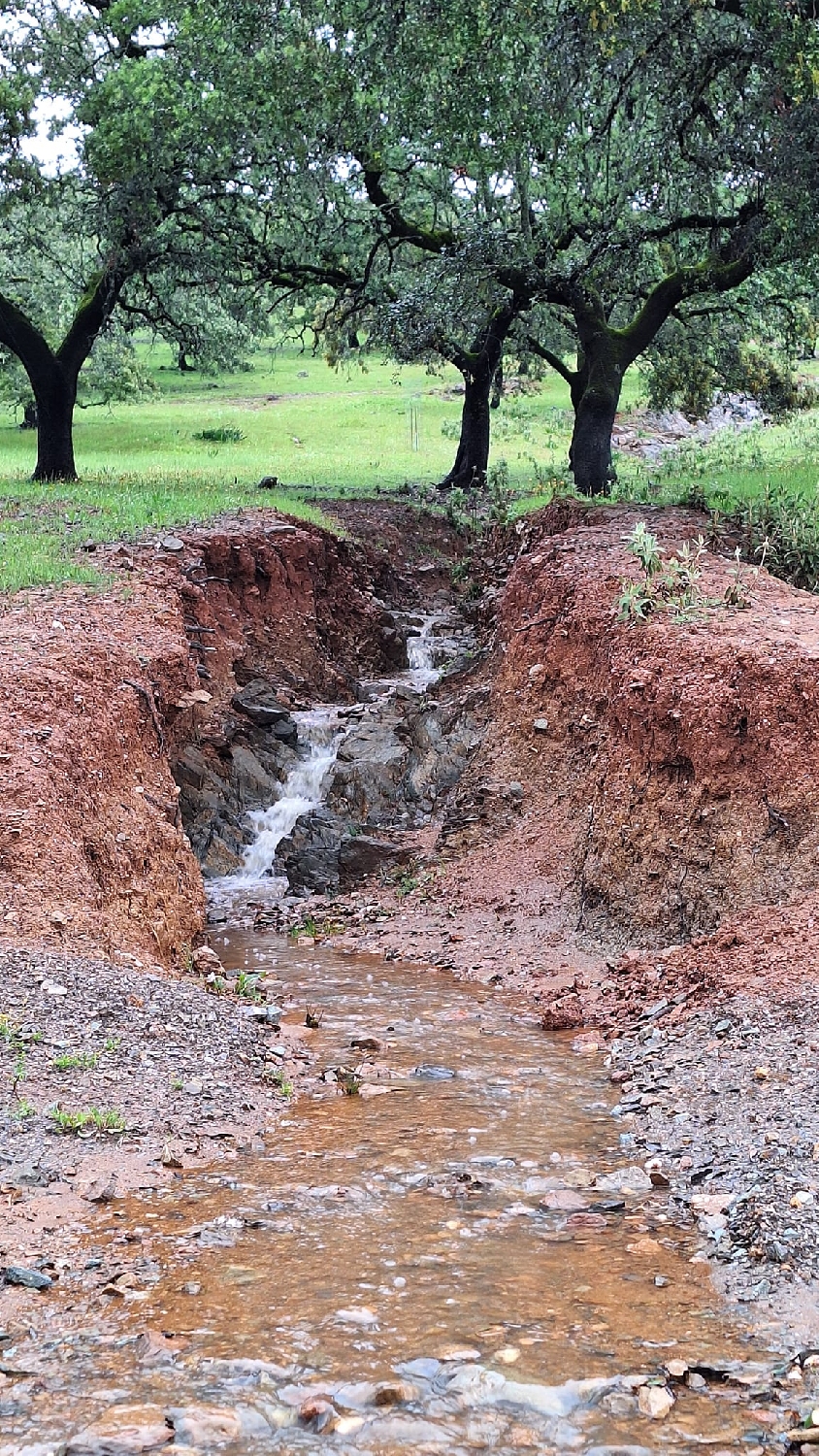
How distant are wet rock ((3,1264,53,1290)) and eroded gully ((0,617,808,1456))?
0.08 m

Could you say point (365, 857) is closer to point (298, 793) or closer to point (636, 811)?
point (298, 793)

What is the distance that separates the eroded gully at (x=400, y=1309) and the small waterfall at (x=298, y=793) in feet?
21.4

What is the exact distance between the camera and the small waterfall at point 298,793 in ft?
44.8

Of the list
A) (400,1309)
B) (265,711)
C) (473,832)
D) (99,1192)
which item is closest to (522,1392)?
(400,1309)

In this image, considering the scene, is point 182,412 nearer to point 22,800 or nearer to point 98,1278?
point 22,800

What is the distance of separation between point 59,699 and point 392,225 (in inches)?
537

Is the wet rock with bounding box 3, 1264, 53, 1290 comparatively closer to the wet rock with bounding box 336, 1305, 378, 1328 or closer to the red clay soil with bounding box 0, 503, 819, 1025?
the wet rock with bounding box 336, 1305, 378, 1328

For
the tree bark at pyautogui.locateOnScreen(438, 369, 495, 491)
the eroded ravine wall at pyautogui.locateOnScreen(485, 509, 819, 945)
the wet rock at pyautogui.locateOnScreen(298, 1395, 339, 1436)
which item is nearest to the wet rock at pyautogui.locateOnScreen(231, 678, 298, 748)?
the eroded ravine wall at pyautogui.locateOnScreen(485, 509, 819, 945)

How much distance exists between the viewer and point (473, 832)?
12906 millimetres

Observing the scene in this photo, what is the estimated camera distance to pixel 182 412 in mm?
49469

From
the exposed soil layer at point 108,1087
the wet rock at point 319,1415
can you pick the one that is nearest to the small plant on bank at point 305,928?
the exposed soil layer at point 108,1087

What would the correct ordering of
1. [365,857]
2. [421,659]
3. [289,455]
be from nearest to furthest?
[365,857] → [421,659] → [289,455]

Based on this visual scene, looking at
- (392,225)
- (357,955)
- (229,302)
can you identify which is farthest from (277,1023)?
(229,302)

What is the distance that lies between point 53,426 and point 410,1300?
20.6 m
